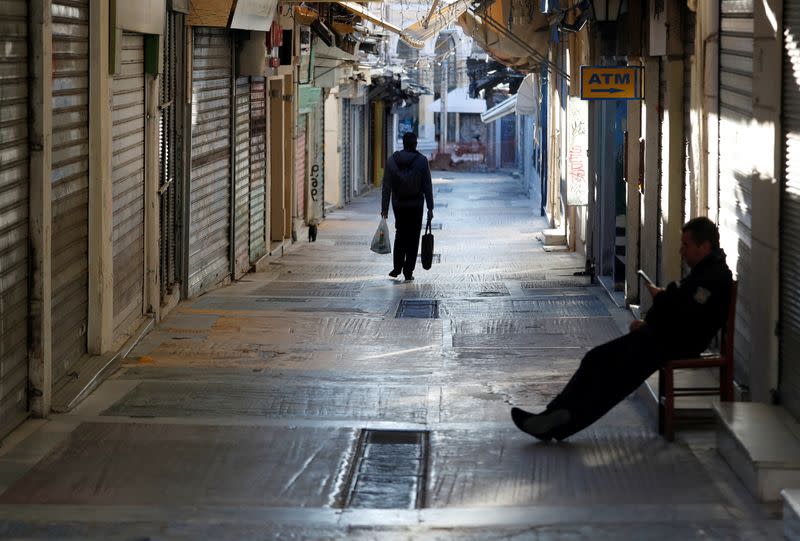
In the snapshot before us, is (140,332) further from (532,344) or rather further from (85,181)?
(532,344)

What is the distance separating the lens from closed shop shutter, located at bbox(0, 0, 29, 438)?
22.6ft

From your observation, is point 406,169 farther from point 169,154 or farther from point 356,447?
point 356,447

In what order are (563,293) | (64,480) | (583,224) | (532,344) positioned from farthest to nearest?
(583,224), (563,293), (532,344), (64,480)

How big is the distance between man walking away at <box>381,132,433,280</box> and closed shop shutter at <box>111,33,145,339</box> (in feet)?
14.2

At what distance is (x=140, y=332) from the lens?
10.5 metres

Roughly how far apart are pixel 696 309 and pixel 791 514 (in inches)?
70.2

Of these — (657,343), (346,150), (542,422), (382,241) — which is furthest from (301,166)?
(657,343)

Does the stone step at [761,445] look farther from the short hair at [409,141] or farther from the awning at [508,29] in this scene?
the awning at [508,29]

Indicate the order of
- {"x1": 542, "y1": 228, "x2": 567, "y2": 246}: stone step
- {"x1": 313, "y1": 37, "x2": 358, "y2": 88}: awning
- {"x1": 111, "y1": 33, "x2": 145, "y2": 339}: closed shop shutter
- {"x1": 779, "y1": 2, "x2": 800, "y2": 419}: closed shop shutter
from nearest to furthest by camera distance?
1. {"x1": 779, "y1": 2, "x2": 800, "y2": 419}: closed shop shutter
2. {"x1": 111, "y1": 33, "x2": 145, "y2": 339}: closed shop shutter
3. {"x1": 542, "y1": 228, "x2": 567, "y2": 246}: stone step
4. {"x1": 313, "y1": 37, "x2": 358, "y2": 88}: awning

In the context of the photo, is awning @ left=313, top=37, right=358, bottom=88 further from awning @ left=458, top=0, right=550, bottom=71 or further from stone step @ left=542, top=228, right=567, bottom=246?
stone step @ left=542, top=228, right=567, bottom=246

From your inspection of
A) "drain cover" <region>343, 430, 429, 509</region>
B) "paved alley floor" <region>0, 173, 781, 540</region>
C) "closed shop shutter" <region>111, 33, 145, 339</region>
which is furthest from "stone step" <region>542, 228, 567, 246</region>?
"drain cover" <region>343, 430, 429, 509</region>

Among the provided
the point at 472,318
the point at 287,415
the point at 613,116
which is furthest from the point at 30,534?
the point at 613,116

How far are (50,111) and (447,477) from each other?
2.99 metres

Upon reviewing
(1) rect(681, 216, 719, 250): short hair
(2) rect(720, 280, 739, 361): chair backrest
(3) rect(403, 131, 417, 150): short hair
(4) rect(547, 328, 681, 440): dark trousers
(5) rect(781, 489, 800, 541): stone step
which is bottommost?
(5) rect(781, 489, 800, 541): stone step
